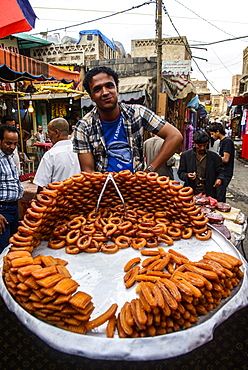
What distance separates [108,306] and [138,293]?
0.19 m

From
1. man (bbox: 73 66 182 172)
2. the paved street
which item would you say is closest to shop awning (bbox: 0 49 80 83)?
man (bbox: 73 66 182 172)

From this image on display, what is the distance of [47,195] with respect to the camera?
2.05 metres

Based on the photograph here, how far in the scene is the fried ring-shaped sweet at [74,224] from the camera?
7.20ft

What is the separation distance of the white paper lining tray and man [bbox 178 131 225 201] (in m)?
2.66

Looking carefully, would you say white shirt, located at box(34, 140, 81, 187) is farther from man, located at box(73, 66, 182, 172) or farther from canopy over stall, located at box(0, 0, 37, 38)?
canopy over stall, located at box(0, 0, 37, 38)

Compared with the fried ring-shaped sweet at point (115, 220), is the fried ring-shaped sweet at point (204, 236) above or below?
below

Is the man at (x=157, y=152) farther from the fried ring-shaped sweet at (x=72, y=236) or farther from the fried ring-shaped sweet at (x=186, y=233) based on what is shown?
the fried ring-shaped sweet at (x=72, y=236)

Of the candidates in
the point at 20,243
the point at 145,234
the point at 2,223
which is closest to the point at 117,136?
the point at 145,234

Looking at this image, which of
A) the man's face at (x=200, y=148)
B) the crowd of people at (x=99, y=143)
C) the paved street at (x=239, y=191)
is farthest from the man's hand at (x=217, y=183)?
the crowd of people at (x=99, y=143)

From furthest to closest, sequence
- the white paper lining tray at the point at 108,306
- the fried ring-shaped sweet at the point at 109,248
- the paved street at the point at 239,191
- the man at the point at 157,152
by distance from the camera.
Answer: the paved street at the point at 239,191
the man at the point at 157,152
the fried ring-shaped sweet at the point at 109,248
the white paper lining tray at the point at 108,306

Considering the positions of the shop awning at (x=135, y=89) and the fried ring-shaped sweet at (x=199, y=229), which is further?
the shop awning at (x=135, y=89)

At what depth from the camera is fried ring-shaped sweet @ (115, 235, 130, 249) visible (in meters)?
2.01

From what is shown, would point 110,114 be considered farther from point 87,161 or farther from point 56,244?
point 56,244

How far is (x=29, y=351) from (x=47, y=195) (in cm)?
112
